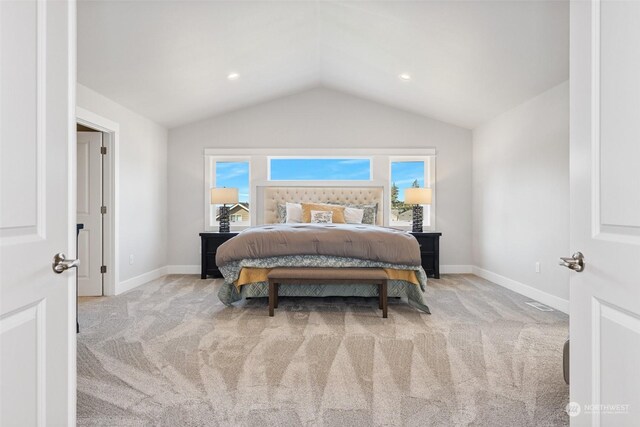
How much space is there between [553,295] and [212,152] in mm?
4972

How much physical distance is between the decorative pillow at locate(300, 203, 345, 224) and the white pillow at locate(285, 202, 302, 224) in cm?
10

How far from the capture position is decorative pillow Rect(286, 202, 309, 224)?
215 inches

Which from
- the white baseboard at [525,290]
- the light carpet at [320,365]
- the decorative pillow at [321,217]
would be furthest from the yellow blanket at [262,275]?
the decorative pillow at [321,217]

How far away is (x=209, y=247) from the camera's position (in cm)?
539

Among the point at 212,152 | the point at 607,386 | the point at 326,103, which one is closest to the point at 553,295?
the point at 607,386

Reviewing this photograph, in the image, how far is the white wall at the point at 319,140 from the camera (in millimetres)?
5828

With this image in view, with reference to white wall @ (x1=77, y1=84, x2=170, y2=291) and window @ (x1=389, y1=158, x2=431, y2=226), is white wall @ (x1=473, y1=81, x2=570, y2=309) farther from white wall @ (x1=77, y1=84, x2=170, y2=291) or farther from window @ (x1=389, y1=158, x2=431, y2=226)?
white wall @ (x1=77, y1=84, x2=170, y2=291)

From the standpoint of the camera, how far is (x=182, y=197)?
230 inches

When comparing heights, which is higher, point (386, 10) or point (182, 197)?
point (386, 10)

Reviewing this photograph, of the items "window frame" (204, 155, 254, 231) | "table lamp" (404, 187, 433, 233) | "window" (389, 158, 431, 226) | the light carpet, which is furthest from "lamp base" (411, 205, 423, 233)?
"window frame" (204, 155, 254, 231)

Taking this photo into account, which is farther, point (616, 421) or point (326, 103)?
point (326, 103)

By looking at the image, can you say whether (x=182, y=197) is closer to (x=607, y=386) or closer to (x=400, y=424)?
(x=400, y=424)
